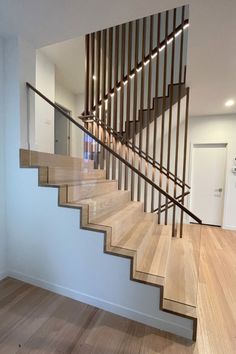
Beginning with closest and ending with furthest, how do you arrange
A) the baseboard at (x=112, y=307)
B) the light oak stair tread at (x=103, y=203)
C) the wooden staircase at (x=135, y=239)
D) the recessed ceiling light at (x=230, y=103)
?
the baseboard at (x=112, y=307), the wooden staircase at (x=135, y=239), the light oak stair tread at (x=103, y=203), the recessed ceiling light at (x=230, y=103)

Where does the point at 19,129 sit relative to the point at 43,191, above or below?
above

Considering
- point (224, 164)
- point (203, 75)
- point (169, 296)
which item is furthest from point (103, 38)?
point (169, 296)

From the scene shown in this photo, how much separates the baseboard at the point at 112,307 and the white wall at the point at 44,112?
220 cm

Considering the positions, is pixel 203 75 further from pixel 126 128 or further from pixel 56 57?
pixel 56 57

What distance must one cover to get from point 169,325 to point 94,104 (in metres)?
3.60

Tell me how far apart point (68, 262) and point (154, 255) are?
93 centimetres

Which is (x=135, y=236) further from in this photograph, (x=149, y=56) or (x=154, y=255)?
(x=149, y=56)

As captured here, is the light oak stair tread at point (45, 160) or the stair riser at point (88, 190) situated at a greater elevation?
the light oak stair tread at point (45, 160)

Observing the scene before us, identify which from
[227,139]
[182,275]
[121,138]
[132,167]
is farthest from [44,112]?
[227,139]

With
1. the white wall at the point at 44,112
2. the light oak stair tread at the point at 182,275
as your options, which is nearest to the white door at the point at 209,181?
the light oak stair tread at the point at 182,275

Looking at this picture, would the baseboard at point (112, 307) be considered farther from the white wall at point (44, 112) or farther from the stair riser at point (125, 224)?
the white wall at point (44, 112)

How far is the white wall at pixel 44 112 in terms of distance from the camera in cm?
349

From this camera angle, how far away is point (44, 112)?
11.4ft

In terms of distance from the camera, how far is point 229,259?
9.54ft
